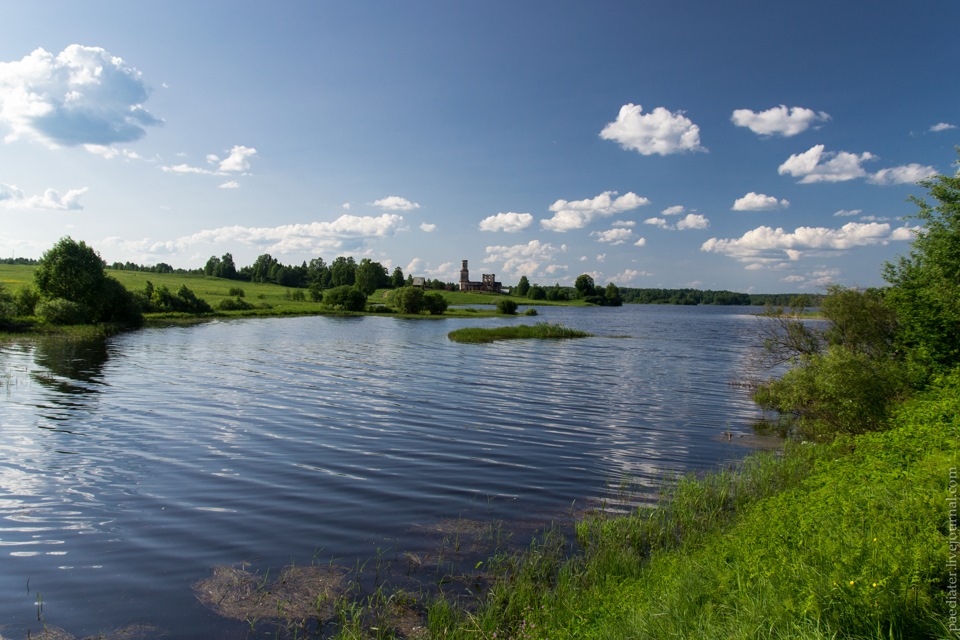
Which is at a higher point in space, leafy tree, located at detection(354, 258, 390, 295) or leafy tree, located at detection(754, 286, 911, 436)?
leafy tree, located at detection(354, 258, 390, 295)

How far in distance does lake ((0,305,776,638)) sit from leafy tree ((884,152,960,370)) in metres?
7.18

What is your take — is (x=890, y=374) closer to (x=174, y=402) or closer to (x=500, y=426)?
(x=500, y=426)

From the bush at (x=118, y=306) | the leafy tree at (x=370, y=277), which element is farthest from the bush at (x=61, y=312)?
the leafy tree at (x=370, y=277)

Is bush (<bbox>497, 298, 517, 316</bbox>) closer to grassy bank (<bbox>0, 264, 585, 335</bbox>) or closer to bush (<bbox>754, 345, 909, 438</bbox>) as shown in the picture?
grassy bank (<bbox>0, 264, 585, 335</bbox>)

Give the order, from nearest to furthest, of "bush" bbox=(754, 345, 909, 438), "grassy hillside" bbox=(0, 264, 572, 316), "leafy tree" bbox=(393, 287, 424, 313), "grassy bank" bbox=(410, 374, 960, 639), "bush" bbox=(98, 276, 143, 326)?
"grassy bank" bbox=(410, 374, 960, 639)
"bush" bbox=(754, 345, 909, 438)
"bush" bbox=(98, 276, 143, 326)
"grassy hillside" bbox=(0, 264, 572, 316)
"leafy tree" bbox=(393, 287, 424, 313)

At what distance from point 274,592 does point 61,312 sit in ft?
200

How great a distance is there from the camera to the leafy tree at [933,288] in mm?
19953

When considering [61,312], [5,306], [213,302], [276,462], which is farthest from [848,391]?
[213,302]

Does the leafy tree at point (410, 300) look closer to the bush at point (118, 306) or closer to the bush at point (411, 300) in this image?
the bush at point (411, 300)

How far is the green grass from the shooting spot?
59688 millimetres

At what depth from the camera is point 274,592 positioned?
8.56 metres

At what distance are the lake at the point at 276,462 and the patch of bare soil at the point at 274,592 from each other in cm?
26

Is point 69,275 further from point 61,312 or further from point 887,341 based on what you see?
point 887,341

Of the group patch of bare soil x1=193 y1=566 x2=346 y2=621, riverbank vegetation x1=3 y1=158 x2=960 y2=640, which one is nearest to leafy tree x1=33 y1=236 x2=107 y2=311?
patch of bare soil x1=193 y1=566 x2=346 y2=621
